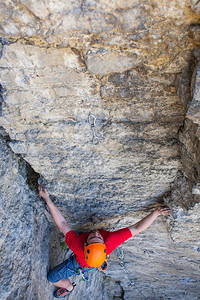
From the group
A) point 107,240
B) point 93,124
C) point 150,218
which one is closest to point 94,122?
point 93,124

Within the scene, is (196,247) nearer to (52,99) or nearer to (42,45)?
(52,99)

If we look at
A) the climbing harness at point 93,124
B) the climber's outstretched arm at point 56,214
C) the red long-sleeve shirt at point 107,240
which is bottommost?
the red long-sleeve shirt at point 107,240

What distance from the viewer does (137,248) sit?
9.53 ft

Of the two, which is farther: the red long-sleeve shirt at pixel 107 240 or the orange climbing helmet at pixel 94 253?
the red long-sleeve shirt at pixel 107 240

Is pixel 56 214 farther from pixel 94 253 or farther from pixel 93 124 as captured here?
pixel 93 124

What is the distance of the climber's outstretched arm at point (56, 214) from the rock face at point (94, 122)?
0.07 m

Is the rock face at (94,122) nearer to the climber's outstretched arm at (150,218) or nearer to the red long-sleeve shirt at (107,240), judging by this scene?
the climber's outstretched arm at (150,218)

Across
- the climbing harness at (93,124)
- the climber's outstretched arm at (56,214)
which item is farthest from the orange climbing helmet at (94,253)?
the climbing harness at (93,124)

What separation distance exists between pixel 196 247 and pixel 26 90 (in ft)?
7.59

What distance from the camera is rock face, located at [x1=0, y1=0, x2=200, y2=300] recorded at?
1.01m

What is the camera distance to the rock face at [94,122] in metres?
1.01

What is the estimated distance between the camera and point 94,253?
180 cm

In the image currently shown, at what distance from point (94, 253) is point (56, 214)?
0.51 m

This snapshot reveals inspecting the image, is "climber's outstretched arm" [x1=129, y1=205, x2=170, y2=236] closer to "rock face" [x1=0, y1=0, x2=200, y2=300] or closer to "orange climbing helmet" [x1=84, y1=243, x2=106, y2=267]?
"rock face" [x1=0, y1=0, x2=200, y2=300]
